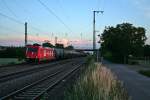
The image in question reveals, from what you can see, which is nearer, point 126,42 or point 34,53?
point 34,53

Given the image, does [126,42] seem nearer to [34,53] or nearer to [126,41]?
[126,41]

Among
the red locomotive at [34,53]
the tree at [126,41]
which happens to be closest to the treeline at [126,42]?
the tree at [126,41]

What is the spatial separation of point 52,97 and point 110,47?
59.3 m

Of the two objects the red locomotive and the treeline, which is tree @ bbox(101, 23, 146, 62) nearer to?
the treeline

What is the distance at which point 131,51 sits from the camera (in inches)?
2763

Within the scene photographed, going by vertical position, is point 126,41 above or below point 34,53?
above

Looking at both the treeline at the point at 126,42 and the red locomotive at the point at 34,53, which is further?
the treeline at the point at 126,42

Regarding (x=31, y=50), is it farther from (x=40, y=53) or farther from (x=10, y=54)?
(x=10, y=54)

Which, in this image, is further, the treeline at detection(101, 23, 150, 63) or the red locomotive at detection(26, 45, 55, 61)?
the treeline at detection(101, 23, 150, 63)

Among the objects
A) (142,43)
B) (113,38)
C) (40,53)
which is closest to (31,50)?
(40,53)

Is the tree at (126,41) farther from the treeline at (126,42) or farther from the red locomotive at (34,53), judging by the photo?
the red locomotive at (34,53)

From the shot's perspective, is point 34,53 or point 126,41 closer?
point 34,53

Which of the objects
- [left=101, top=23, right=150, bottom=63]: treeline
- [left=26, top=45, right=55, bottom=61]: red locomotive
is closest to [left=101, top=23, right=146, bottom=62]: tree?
[left=101, top=23, right=150, bottom=63]: treeline

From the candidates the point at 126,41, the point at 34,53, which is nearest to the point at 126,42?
the point at 126,41
